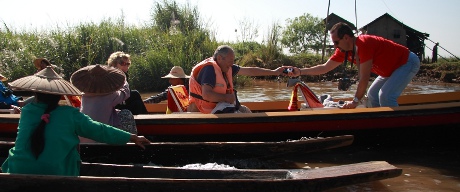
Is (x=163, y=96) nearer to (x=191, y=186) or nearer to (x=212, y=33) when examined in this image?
(x=191, y=186)

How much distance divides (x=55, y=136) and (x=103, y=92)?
128 cm

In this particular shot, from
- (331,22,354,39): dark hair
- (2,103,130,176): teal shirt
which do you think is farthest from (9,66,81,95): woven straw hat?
(331,22,354,39): dark hair

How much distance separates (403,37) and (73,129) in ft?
83.4

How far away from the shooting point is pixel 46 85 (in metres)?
2.94

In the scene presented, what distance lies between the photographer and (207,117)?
16.9ft

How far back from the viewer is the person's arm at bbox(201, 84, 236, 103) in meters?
5.05

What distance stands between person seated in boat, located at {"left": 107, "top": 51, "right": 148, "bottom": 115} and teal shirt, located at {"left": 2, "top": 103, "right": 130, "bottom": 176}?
1.98 metres

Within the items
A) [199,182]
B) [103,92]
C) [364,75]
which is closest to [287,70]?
[364,75]

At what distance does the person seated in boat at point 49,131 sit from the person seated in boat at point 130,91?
1874 millimetres

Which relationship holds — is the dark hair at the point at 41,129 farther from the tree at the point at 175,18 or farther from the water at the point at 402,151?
the tree at the point at 175,18

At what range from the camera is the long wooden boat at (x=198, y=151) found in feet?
14.1

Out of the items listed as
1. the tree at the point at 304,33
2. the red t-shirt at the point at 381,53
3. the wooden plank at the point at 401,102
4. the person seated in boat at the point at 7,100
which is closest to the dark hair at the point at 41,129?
the red t-shirt at the point at 381,53

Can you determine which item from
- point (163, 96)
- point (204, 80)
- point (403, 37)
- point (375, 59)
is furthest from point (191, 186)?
point (403, 37)

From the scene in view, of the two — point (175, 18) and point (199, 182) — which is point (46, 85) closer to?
point (199, 182)
